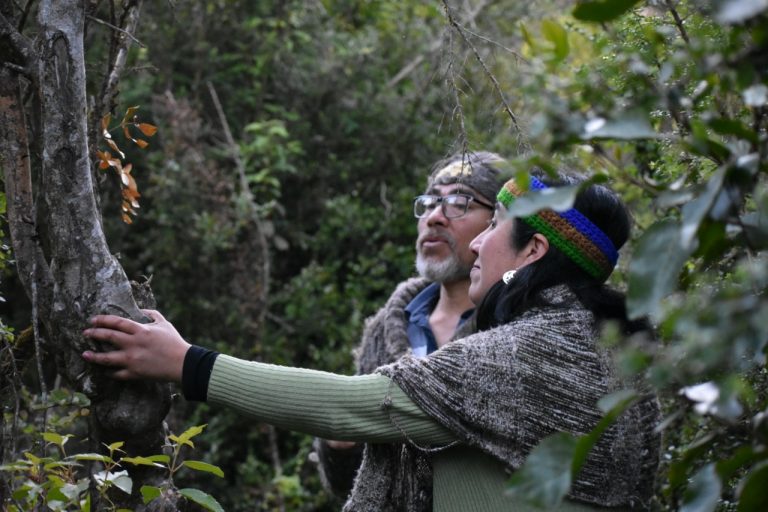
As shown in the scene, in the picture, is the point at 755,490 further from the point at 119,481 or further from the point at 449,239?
the point at 449,239

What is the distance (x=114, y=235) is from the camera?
18.6 feet

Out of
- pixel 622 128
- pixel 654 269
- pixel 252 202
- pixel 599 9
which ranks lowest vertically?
pixel 252 202

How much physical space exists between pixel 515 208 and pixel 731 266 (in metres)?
0.56

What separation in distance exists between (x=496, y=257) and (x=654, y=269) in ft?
4.80

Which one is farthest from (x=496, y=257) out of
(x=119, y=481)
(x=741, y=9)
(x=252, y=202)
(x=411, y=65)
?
(x=411, y=65)

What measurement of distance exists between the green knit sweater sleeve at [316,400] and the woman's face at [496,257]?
1.69 ft

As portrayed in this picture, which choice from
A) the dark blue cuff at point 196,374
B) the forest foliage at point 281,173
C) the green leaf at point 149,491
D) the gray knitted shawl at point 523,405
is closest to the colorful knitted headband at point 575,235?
the gray knitted shawl at point 523,405

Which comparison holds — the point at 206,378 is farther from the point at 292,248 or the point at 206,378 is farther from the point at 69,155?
the point at 292,248

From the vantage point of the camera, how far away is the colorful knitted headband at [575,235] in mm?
2479

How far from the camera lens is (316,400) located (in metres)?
2.09

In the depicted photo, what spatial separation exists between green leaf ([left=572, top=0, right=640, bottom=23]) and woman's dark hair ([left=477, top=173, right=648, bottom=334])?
1.34 m

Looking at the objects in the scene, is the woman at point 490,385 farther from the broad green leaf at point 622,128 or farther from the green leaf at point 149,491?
the broad green leaf at point 622,128

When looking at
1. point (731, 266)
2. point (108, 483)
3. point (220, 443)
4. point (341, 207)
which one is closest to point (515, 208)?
point (731, 266)

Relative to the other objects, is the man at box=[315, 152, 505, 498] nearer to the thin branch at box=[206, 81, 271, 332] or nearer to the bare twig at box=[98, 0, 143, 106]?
the bare twig at box=[98, 0, 143, 106]
